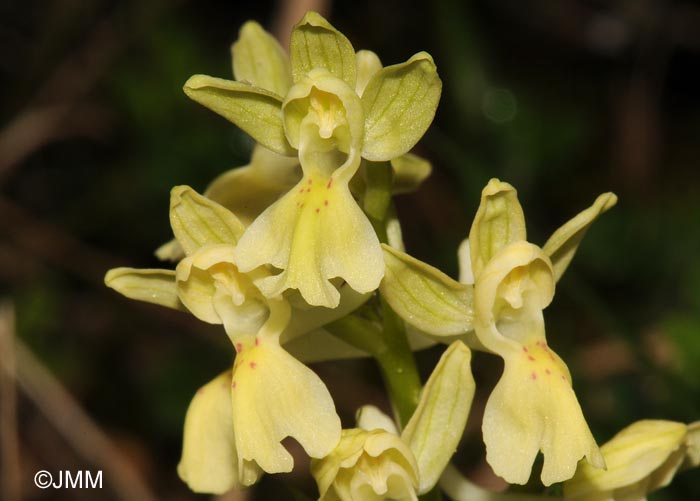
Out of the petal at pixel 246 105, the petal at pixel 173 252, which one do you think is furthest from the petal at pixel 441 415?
the petal at pixel 173 252

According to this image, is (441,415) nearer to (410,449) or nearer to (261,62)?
(410,449)

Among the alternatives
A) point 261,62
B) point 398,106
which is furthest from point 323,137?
point 261,62

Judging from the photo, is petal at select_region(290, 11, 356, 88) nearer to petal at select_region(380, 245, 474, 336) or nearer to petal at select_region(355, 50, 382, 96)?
petal at select_region(355, 50, 382, 96)

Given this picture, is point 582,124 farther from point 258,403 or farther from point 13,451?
point 258,403

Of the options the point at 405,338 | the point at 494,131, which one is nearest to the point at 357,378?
the point at 494,131

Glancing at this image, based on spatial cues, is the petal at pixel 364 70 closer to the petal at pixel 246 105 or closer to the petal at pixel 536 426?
the petal at pixel 246 105

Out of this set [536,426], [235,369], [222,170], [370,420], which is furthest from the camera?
[222,170]
